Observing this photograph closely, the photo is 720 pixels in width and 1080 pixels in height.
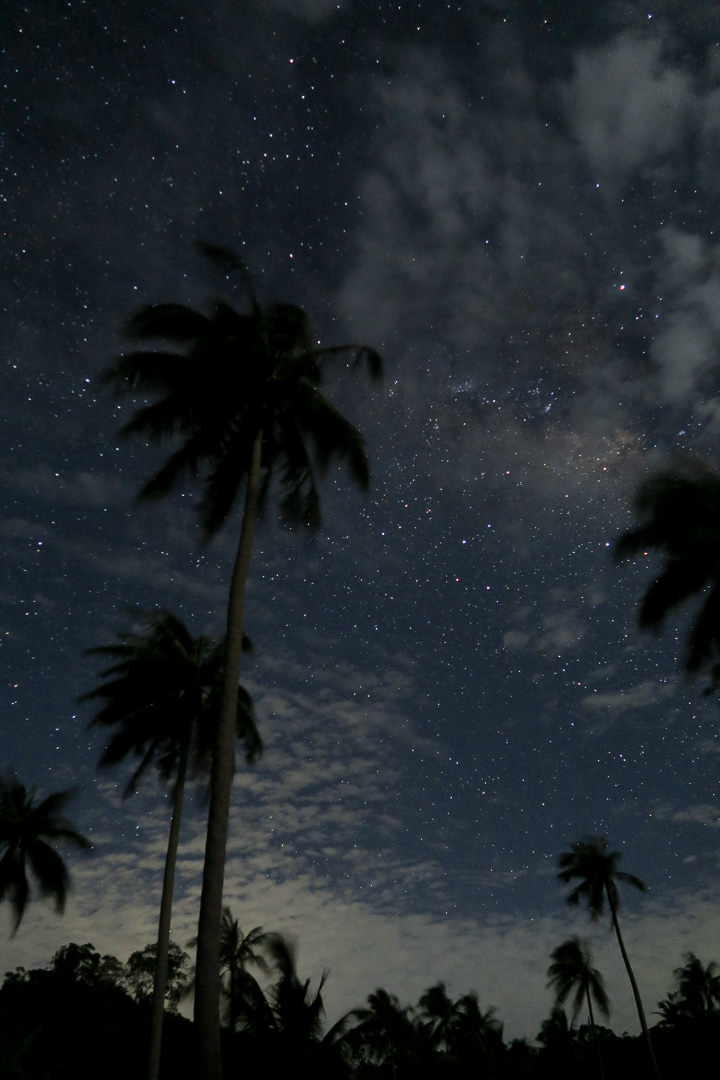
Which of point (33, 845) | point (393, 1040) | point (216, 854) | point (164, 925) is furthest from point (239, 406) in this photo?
point (393, 1040)

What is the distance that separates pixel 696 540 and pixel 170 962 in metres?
57.2

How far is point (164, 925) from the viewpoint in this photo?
805 inches

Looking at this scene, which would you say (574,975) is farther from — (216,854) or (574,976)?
(216,854)

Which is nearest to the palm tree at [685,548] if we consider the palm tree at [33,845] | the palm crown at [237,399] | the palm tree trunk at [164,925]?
the palm crown at [237,399]

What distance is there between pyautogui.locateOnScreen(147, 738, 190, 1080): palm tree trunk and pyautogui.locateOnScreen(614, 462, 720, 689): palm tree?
14752 millimetres

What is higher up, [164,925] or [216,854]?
[164,925]

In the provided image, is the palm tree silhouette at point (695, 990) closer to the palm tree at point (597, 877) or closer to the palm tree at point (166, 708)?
the palm tree at point (597, 877)

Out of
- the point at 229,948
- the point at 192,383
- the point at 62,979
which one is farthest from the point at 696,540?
the point at 62,979

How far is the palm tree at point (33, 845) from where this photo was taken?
3312 cm

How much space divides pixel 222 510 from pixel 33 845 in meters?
26.4

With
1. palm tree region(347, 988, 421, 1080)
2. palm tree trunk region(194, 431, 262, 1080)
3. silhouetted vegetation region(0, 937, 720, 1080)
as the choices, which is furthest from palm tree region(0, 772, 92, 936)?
palm tree trunk region(194, 431, 262, 1080)

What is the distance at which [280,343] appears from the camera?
15336 mm

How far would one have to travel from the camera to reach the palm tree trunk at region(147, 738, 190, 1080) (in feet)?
64.2

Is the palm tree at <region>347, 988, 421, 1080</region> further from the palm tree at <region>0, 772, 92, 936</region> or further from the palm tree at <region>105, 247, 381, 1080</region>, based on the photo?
the palm tree at <region>105, 247, 381, 1080</region>
